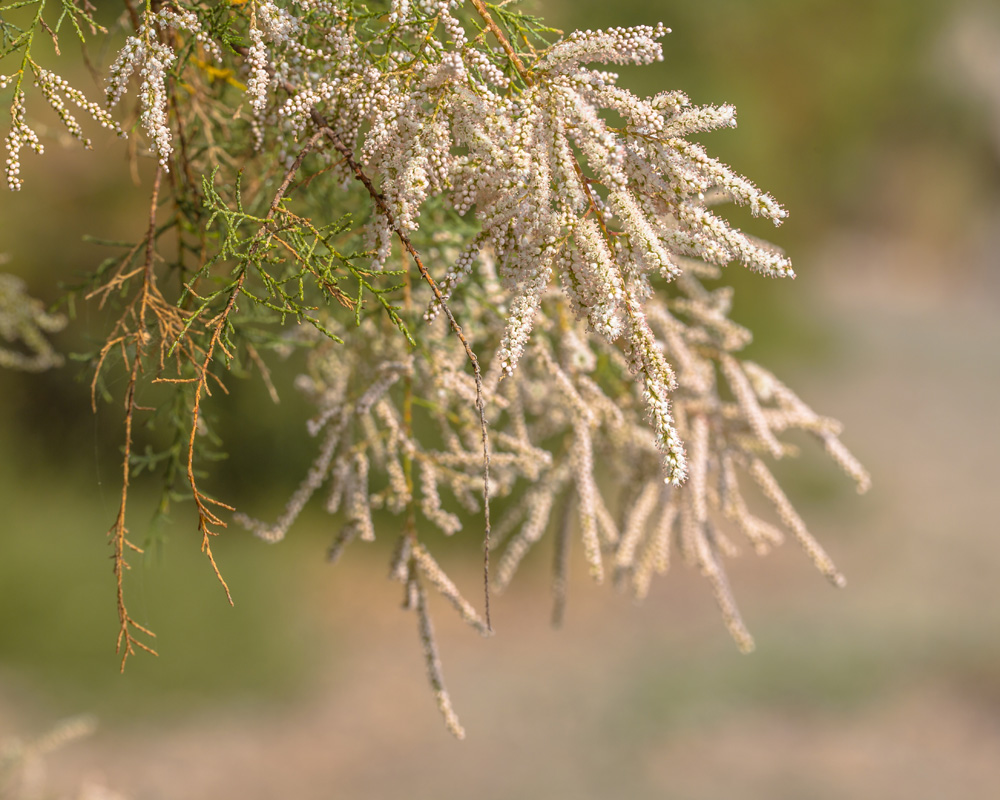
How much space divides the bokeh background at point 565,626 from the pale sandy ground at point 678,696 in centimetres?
2

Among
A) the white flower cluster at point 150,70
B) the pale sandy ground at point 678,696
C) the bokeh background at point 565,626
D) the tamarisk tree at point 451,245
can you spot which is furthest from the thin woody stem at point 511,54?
the pale sandy ground at point 678,696

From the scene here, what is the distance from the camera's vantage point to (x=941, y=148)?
10852mm

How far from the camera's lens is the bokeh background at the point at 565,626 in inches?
195

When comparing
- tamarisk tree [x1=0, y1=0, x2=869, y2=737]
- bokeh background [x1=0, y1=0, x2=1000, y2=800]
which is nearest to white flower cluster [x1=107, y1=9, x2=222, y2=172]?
tamarisk tree [x1=0, y1=0, x2=869, y2=737]

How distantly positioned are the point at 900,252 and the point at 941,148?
1.39 m

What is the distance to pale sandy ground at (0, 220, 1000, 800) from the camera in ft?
17.0

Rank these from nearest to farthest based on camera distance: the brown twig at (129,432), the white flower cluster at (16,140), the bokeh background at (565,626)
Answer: the white flower cluster at (16,140) < the brown twig at (129,432) < the bokeh background at (565,626)

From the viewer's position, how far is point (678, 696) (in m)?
5.96

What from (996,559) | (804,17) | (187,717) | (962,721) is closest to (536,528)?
(187,717)

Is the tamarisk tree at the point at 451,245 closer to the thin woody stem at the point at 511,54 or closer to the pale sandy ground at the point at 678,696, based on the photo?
the thin woody stem at the point at 511,54

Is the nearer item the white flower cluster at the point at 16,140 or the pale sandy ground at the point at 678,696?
the white flower cluster at the point at 16,140

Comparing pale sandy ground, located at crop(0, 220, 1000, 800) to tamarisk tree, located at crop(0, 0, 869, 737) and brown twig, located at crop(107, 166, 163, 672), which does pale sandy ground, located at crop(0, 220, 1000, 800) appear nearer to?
tamarisk tree, located at crop(0, 0, 869, 737)

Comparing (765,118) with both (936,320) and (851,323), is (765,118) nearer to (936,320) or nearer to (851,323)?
(851,323)

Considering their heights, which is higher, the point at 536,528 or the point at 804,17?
the point at 804,17
